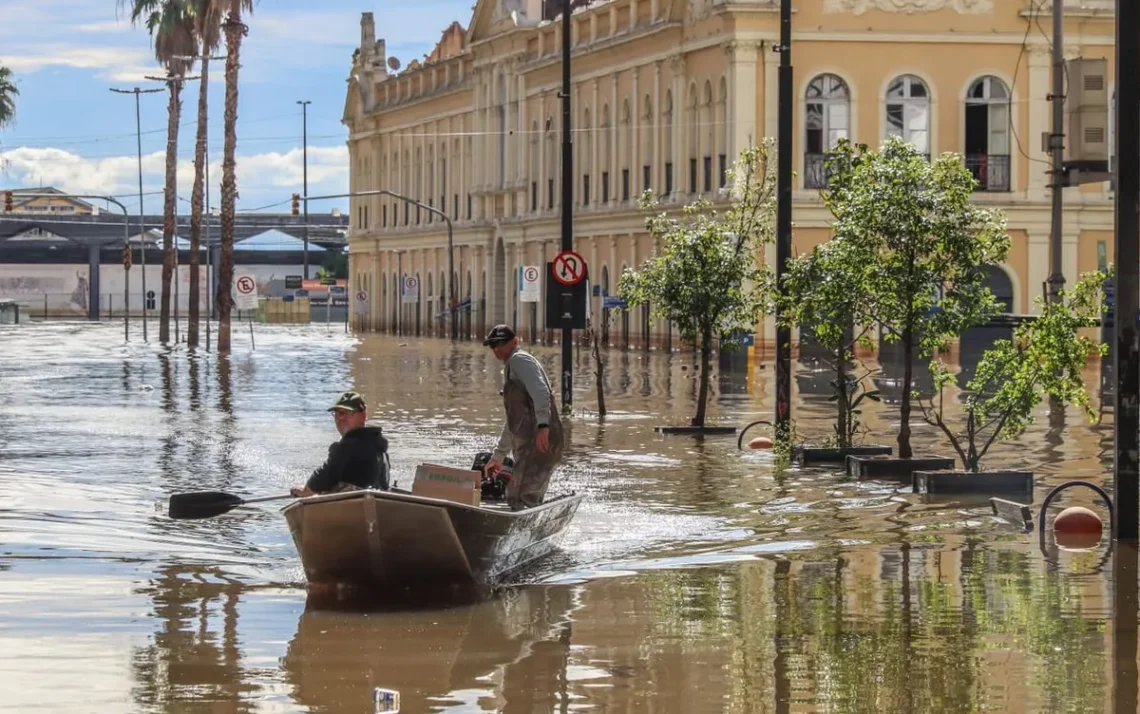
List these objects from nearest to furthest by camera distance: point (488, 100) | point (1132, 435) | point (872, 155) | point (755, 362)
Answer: point (1132, 435), point (872, 155), point (755, 362), point (488, 100)

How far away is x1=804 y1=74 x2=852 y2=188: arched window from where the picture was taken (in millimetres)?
64625

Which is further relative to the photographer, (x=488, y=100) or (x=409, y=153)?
(x=409, y=153)

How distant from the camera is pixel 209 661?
11695 millimetres

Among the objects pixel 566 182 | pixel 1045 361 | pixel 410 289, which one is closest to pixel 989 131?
pixel 566 182

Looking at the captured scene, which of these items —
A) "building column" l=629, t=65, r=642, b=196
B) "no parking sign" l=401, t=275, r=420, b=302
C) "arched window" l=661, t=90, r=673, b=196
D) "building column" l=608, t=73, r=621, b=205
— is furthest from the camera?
"no parking sign" l=401, t=275, r=420, b=302

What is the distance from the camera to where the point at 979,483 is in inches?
821

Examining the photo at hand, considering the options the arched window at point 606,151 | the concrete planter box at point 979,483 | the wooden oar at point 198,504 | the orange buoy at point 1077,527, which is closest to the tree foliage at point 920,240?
the concrete planter box at point 979,483

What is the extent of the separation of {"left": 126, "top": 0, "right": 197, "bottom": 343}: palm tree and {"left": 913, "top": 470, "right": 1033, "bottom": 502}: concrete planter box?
56.8 meters

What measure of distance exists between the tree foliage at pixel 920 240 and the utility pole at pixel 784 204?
10.8 feet

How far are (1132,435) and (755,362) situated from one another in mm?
43919

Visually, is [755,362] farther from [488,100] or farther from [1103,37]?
[488,100]

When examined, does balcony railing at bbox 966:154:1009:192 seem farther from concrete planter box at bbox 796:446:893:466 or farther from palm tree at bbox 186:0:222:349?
concrete planter box at bbox 796:446:893:466

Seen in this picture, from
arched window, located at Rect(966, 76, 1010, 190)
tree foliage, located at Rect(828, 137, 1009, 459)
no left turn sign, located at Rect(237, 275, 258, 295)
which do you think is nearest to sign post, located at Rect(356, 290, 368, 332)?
no left turn sign, located at Rect(237, 275, 258, 295)

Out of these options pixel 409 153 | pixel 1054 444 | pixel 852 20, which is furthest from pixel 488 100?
pixel 1054 444
